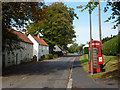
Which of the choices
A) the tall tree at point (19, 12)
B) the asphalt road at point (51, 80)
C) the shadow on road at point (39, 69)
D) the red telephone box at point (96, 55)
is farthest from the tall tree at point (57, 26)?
the red telephone box at point (96, 55)

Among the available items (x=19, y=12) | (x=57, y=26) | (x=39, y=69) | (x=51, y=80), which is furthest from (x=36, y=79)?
(x=57, y=26)

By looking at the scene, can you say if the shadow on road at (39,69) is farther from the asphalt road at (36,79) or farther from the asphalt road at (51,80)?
the asphalt road at (51,80)

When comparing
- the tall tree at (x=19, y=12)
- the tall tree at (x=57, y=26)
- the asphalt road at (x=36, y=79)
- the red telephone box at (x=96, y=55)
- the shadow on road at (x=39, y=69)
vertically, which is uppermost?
the tall tree at (x=57, y=26)

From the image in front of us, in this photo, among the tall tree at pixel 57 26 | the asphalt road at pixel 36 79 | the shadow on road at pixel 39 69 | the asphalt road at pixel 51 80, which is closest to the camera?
the asphalt road at pixel 51 80

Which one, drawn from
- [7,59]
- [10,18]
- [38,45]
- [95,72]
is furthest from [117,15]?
[38,45]

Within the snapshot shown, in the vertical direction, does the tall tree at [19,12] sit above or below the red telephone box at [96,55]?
above

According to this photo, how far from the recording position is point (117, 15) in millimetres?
9562

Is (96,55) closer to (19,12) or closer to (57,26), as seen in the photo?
(19,12)

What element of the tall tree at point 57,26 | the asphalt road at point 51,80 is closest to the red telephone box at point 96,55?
the asphalt road at point 51,80

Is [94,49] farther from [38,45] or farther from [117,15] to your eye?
[38,45]

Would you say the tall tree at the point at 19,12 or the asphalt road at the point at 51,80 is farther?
the tall tree at the point at 19,12

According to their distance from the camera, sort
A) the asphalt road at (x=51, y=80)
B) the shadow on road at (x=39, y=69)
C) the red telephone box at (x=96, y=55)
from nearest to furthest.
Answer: the asphalt road at (x=51, y=80) → the red telephone box at (x=96, y=55) → the shadow on road at (x=39, y=69)

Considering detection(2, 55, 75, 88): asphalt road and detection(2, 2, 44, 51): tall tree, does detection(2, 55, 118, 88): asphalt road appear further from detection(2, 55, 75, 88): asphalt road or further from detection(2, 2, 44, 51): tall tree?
detection(2, 2, 44, 51): tall tree

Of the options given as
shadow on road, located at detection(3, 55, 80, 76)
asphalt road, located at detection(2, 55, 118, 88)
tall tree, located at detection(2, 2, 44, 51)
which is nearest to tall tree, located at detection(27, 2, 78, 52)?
shadow on road, located at detection(3, 55, 80, 76)
